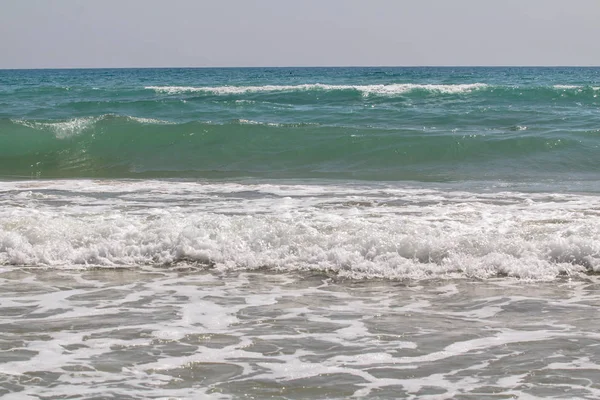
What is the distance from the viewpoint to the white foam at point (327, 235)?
7621mm

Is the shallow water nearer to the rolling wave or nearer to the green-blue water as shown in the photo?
the green-blue water

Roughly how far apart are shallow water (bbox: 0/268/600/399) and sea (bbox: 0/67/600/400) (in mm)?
19

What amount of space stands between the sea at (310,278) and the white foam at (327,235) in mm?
26

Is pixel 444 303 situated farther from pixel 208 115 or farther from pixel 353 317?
pixel 208 115

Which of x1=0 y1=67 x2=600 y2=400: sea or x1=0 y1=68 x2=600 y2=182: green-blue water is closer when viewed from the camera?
x1=0 y1=67 x2=600 y2=400: sea

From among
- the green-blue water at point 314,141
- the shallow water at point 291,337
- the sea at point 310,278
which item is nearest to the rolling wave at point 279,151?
the green-blue water at point 314,141

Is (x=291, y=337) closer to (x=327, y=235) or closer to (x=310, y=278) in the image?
(x=310, y=278)

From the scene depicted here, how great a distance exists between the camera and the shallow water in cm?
461

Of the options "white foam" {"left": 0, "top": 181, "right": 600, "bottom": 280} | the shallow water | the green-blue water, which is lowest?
the shallow water

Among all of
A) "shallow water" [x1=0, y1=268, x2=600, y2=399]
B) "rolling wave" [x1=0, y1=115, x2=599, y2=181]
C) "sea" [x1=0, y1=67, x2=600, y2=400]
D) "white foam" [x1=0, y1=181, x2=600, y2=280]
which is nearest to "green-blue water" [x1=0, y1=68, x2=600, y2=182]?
"rolling wave" [x1=0, y1=115, x2=599, y2=181]

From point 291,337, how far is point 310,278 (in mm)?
1857

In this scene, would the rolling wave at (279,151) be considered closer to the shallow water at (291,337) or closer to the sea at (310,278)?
the sea at (310,278)

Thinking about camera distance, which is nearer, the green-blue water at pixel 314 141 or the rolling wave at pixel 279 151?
the rolling wave at pixel 279 151

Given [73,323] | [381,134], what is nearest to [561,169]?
[381,134]
